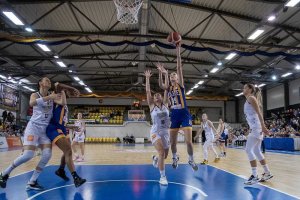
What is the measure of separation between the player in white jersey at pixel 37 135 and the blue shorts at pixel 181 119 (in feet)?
9.00

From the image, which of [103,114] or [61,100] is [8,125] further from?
[61,100]

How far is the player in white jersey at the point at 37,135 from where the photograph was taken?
521 cm

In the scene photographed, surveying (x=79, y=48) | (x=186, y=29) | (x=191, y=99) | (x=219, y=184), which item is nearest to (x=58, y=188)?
(x=219, y=184)

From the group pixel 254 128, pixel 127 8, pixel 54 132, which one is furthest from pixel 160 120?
pixel 127 8

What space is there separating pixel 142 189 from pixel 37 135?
2388 mm

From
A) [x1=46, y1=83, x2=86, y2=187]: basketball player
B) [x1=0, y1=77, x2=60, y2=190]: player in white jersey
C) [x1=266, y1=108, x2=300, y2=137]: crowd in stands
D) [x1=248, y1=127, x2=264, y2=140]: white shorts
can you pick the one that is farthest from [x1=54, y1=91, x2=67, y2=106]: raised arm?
[x1=266, y1=108, x2=300, y2=137]: crowd in stands

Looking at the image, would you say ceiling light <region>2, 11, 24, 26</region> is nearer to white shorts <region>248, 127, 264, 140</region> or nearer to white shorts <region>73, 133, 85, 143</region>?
white shorts <region>73, 133, 85, 143</region>

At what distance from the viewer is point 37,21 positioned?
1548 cm

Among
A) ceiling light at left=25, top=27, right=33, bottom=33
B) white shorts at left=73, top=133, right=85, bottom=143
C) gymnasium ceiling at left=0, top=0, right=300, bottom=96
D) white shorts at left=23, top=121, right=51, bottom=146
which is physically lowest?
white shorts at left=73, top=133, right=85, bottom=143

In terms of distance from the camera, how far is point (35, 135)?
5312 mm

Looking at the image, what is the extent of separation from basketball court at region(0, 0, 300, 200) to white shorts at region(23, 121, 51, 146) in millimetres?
704

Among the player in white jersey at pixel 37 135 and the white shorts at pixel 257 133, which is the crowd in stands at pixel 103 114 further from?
the white shorts at pixel 257 133

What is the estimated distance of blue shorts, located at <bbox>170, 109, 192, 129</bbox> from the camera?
632 centimetres

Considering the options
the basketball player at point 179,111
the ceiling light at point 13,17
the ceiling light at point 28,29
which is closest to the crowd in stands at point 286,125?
the basketball player at point 179,111
